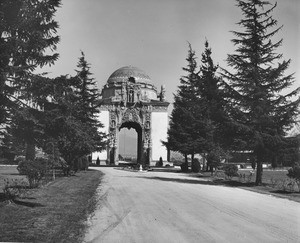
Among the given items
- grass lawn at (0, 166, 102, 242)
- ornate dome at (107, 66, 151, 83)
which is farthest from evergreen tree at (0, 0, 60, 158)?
ornate dome at (107, 66, 151, 83)

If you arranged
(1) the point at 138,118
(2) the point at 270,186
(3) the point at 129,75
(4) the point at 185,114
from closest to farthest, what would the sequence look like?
(2) the point at 270,186 < (4) the point at 185,114 < (1) the point at 138,118 < (3) the point at 129,75

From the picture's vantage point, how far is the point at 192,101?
43094 mm

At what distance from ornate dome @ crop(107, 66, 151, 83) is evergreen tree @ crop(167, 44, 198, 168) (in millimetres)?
26188

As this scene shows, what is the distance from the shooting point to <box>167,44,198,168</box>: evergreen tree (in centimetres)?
4147

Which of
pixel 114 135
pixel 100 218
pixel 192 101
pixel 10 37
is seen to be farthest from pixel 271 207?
pixel 114 135

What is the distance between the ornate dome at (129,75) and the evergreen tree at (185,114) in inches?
1031

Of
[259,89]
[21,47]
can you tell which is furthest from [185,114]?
[21,47]

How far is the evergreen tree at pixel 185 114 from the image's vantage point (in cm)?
4147

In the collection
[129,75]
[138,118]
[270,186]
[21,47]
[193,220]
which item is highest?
[129,75]

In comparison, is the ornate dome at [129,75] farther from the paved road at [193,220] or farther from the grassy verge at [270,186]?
the paved road at [193,220]

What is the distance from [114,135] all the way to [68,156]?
36.8m

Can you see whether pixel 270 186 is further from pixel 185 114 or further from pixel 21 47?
pixel 185 114

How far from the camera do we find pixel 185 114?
41.6 meters

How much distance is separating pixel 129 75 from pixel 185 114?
33.7 metres
